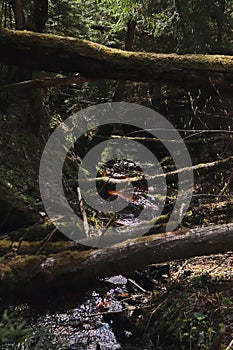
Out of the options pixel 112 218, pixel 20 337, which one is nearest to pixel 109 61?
pixel 112 218

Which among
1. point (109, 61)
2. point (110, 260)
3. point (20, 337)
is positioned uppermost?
point (109, 61)

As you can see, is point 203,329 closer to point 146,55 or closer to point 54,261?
point 54,261

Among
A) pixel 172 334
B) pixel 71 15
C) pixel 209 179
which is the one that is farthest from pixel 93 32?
pixel 172 334

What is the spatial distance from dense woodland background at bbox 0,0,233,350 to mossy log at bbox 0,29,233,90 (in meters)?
0.01

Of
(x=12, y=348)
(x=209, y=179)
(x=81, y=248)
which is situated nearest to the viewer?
(x=12, y=348)

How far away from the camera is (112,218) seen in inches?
179

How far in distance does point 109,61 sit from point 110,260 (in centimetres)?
213

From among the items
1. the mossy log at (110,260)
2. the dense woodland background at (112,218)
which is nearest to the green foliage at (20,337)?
the dense woodland background at (112,218)

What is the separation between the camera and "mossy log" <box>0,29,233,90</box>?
4777mm

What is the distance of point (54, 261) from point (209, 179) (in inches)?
126

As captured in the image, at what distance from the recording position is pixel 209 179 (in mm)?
6578

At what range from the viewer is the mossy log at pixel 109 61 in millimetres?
4777

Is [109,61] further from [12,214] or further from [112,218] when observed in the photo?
[12,214]

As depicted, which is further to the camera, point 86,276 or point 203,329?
point 86,276
